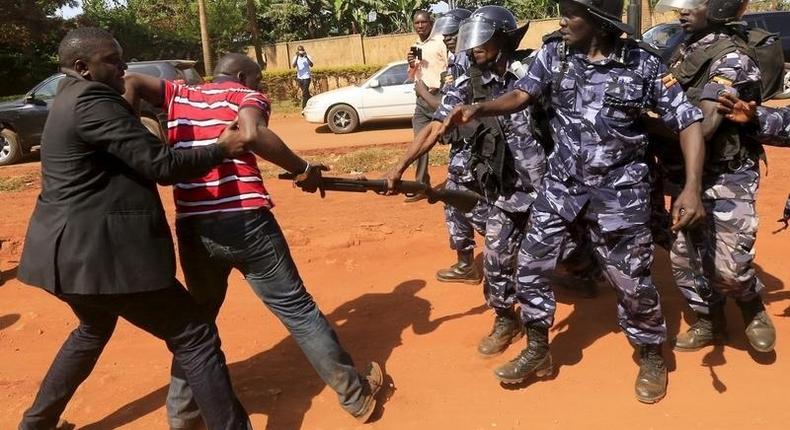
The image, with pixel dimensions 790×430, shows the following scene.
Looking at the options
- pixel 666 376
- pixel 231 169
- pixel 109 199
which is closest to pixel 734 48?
pixel 666 376

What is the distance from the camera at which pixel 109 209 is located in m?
2.63

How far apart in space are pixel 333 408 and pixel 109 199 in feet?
4.88

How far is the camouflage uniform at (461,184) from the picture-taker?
4.07 meters

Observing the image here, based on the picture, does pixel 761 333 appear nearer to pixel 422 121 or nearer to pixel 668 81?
pixel 668 81

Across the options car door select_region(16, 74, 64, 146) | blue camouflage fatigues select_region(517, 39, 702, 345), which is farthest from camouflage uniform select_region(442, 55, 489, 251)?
car door select_region(16, 74, 64, 146)

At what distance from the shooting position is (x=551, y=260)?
3.33m

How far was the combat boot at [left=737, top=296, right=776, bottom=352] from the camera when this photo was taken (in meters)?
3.54

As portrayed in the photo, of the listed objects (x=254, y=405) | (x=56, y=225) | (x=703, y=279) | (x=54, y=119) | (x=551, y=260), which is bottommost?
(x=254, y=405)

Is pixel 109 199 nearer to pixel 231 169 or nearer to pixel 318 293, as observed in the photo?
pixel 231 169

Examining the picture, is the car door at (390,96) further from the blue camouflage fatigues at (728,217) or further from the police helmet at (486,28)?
the blue camouflage fatigues at (728,217)

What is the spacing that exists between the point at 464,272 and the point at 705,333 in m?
1.70

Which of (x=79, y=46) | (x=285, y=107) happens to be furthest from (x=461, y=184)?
(x=285, y=107)

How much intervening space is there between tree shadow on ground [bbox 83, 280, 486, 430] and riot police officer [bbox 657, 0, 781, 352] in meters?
1.46

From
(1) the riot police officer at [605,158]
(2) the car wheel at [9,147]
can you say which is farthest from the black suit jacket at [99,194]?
(2) the car wheel at [9,147]
